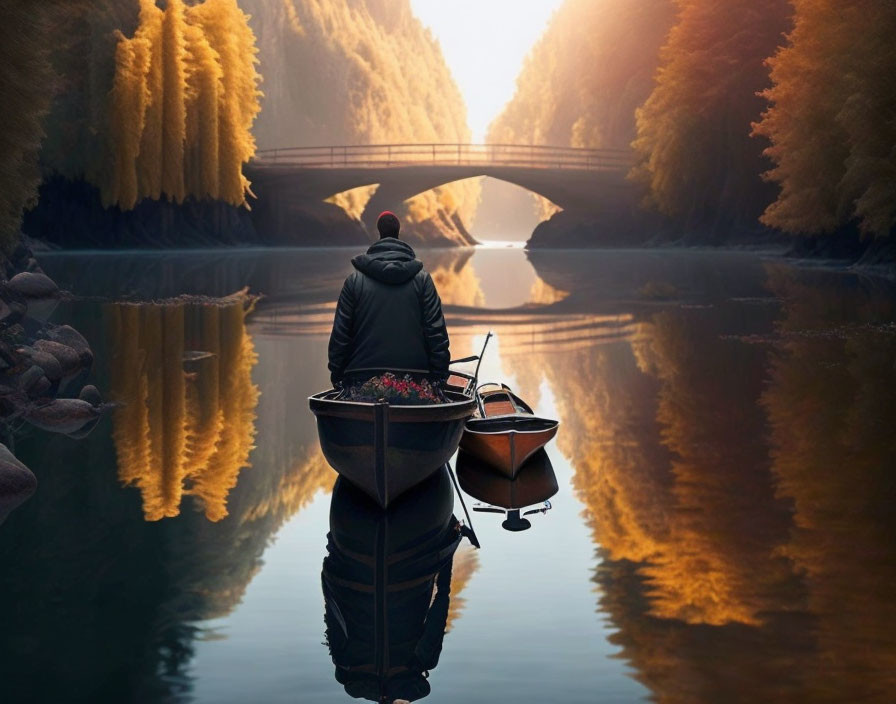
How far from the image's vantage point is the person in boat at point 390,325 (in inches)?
420

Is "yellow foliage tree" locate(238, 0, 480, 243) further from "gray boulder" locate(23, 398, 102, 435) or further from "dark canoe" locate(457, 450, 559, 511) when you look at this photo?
"dark canoe" locate(457, 450, 559, 511)

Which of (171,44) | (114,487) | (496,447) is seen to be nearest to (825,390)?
(496,447)

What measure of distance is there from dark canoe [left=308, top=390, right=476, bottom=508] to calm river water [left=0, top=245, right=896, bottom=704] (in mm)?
389

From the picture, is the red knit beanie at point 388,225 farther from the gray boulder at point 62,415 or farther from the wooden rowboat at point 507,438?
the gray boulder at point 62,415

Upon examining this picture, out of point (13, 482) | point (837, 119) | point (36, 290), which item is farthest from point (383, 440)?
point (837, 119)

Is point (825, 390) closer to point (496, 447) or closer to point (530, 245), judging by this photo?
point (496, 447)

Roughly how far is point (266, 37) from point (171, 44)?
115 feet

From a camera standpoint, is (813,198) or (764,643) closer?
(764,643)

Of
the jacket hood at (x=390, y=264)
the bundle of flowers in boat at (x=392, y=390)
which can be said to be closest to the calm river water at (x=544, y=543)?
the bundle of flowers in boat at (x=392, y=390)

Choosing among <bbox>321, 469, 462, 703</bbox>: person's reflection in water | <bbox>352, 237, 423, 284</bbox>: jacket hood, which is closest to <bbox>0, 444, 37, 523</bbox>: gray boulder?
<bbox>321, 469, 462, 703</bbox>: person's reflection in water

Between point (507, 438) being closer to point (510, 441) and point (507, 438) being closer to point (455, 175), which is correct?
point (510, 441)

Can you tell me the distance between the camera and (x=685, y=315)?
2823 centimetres

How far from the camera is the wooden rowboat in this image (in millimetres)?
11250

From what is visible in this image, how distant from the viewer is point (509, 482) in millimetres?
11391
